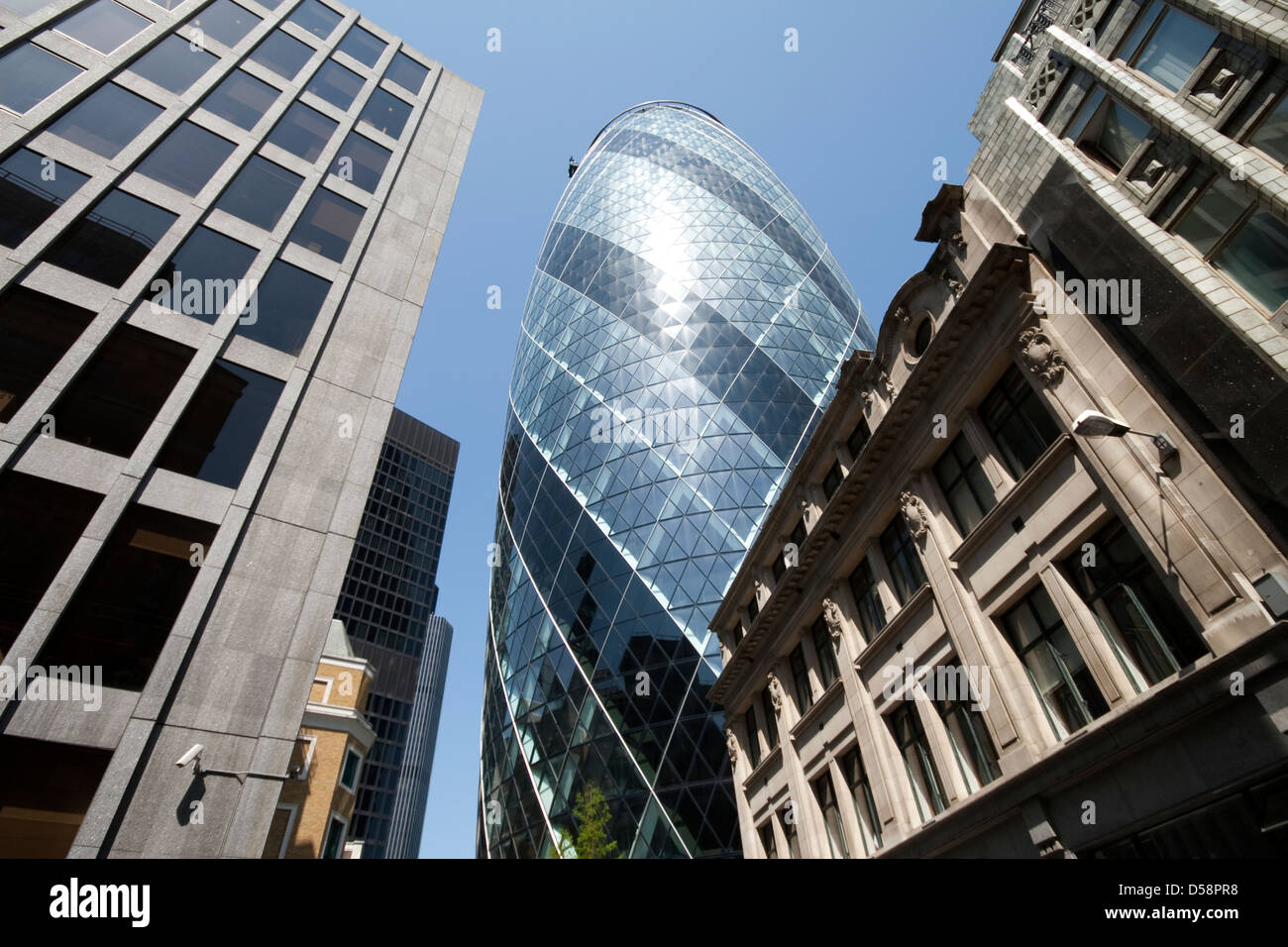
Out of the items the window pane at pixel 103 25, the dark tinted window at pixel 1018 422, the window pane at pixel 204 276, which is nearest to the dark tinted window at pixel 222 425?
the window pane at pixel 204 276

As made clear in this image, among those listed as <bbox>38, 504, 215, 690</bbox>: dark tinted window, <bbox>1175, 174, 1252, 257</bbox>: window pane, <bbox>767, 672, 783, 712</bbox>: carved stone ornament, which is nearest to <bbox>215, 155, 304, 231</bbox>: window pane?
<bbox>38, 504, 215, 690</bbox>: dark tinted window

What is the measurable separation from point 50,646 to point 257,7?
76.2 ft

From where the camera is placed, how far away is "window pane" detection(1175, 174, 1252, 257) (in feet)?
33.8

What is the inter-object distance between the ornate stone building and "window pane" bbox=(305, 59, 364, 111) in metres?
20.5

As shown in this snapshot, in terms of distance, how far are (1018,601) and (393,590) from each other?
12794cm

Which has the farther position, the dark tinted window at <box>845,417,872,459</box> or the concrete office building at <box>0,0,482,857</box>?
the dark tinted window at <box>845,417,872,459</box>

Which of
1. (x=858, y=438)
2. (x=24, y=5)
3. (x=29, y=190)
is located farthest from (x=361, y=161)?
(x=858, y=438)

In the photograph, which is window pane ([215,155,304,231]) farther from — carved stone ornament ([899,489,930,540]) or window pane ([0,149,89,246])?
carved stone ornament ([899,489,930,540])

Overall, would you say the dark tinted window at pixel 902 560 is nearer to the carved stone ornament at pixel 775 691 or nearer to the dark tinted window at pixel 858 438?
the dark tinted window at pixel 858 438

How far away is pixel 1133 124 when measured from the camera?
12922 mm

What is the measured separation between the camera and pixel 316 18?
23.7 m

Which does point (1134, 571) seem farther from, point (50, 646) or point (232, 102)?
point (232, 102)

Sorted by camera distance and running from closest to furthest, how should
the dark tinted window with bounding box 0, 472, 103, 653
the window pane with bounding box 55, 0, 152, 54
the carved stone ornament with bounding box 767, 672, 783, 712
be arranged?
1. the dark tinted window with bounding box 0, 472, 103, 653
2. the window pane with bounding box 55, 0, 152, 54
3. the carved stone ornament with bounding box 767, 672, 783, 712

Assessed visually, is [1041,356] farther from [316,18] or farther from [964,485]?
[316,18]
